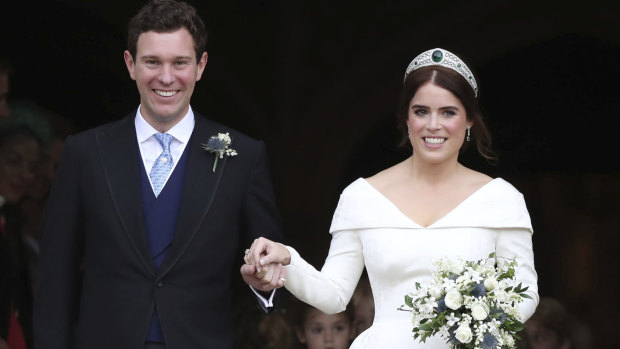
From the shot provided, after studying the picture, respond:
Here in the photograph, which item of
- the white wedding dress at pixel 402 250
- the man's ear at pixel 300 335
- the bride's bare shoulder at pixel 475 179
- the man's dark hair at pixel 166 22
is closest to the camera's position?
the man's dark hair at pixel 166 22

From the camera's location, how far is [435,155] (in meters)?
4.91

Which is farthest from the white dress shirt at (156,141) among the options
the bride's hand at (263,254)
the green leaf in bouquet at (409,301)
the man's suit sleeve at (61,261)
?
the green leaf in bouquet at (409,301)

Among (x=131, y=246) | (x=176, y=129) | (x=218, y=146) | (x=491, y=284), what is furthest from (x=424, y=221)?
(x=131, y=246)

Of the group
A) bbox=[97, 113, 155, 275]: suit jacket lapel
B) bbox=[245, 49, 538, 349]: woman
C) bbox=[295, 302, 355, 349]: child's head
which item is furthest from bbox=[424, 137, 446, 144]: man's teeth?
bbox=[295, 302, 355, 349]: child's head

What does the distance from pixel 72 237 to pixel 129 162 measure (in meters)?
0.29

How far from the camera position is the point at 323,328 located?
7.44m

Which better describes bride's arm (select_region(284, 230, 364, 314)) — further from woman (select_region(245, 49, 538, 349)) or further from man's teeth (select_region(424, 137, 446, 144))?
man's teeth (select_region(424, 137, 446, 144))

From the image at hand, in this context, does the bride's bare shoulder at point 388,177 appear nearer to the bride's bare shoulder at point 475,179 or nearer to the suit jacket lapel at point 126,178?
the bride's bare shoulder at point 475,179

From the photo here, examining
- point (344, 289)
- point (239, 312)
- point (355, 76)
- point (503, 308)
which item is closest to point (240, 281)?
point (239, 312)

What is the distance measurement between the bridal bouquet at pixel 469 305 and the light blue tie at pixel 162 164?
86 centimetres

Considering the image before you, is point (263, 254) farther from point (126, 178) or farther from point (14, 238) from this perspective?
point (14, 238)

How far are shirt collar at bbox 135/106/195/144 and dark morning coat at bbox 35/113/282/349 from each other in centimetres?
2

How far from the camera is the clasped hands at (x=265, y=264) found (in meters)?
4.54

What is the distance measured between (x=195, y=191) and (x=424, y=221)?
2.62 feet
